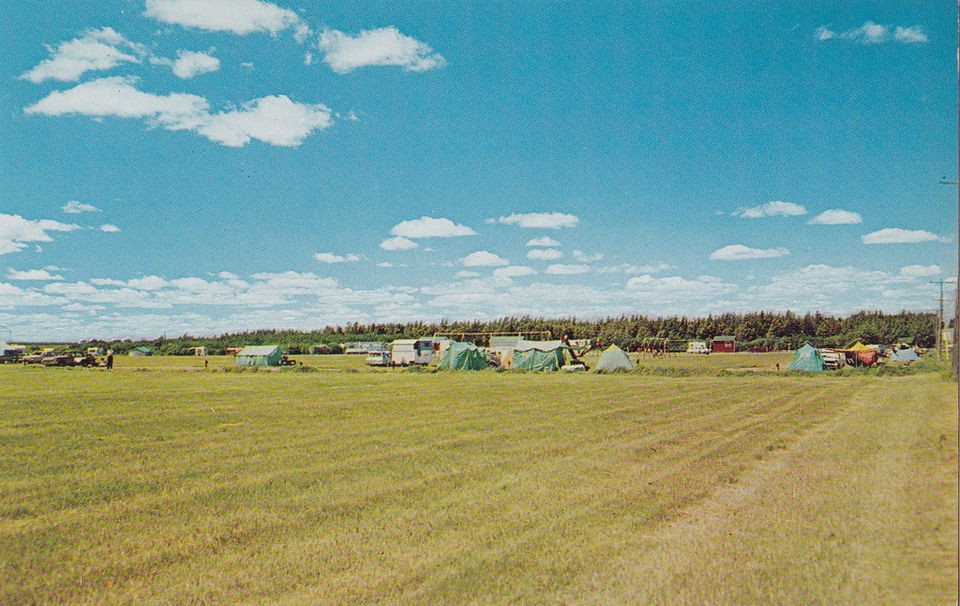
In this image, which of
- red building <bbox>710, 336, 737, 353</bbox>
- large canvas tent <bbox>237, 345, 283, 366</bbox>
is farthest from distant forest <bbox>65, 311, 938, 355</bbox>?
large canvas tent <bbox>237, 345, 283, 366</bbox>

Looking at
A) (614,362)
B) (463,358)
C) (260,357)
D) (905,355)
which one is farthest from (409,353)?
(905,355)

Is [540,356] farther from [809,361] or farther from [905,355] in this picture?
[905,355]

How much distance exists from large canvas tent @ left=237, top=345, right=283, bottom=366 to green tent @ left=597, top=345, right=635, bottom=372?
26.0m

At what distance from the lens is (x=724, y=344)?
70.8 meters

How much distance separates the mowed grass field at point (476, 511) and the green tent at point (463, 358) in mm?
27573

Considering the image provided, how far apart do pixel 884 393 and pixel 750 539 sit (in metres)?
18.7

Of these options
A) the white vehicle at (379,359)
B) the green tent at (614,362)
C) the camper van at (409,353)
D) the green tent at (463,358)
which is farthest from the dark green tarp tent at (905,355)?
the white vehicle at (379,359)

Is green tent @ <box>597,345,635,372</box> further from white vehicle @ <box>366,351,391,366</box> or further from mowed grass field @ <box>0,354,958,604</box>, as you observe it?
mowed grass field @ <box>0,354,958,604</box>

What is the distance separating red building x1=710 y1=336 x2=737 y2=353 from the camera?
69000 mm

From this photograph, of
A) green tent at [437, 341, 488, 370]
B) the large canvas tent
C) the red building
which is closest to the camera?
green tent at [437, 341, 488, 370]

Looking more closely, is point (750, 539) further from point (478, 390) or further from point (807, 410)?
point (478, 390)

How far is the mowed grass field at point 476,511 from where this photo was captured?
15.6 ft

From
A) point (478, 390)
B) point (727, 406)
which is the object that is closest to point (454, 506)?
point (727, 406)

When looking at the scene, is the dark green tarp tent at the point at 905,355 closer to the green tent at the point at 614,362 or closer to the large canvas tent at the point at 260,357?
the green tent at the point at 614,362
